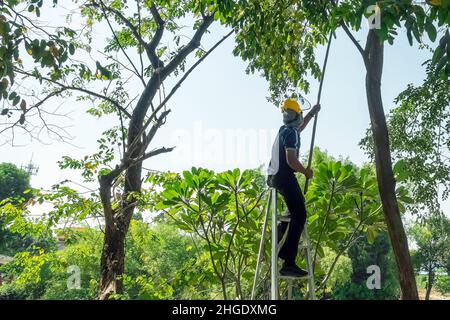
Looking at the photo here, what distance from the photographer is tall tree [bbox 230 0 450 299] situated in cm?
238

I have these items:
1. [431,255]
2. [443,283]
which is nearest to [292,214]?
[431,255]

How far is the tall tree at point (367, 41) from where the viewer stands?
238 centimetres

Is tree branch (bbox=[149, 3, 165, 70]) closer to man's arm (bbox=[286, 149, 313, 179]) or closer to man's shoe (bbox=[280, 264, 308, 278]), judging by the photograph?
man's arm (bbox=[286, 149, 313, 179])

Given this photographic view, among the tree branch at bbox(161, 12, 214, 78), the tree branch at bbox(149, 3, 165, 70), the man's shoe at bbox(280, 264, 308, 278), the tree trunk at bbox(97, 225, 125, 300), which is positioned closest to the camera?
the man's shoe at bbox(280, 264, 308, 278)

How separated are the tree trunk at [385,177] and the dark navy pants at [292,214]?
1.35m

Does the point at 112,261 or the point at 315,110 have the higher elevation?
the point at 315,110

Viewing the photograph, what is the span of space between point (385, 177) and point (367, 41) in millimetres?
1731

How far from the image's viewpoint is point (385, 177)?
14.0 ft

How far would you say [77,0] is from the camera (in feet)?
20.2

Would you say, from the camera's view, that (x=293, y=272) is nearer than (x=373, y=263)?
Yes

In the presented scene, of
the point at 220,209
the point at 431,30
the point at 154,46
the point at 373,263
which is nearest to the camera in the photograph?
the point at 431,30

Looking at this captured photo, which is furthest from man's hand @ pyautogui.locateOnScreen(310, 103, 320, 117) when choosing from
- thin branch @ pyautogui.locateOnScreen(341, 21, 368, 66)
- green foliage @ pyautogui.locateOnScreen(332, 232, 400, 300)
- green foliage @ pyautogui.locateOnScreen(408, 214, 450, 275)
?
green foliage @ pyautogui.locateOnScreen(408, 214, 450, 275)

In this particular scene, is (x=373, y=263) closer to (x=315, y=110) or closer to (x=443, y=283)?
(x=443, y=283)

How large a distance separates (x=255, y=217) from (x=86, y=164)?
269cm
